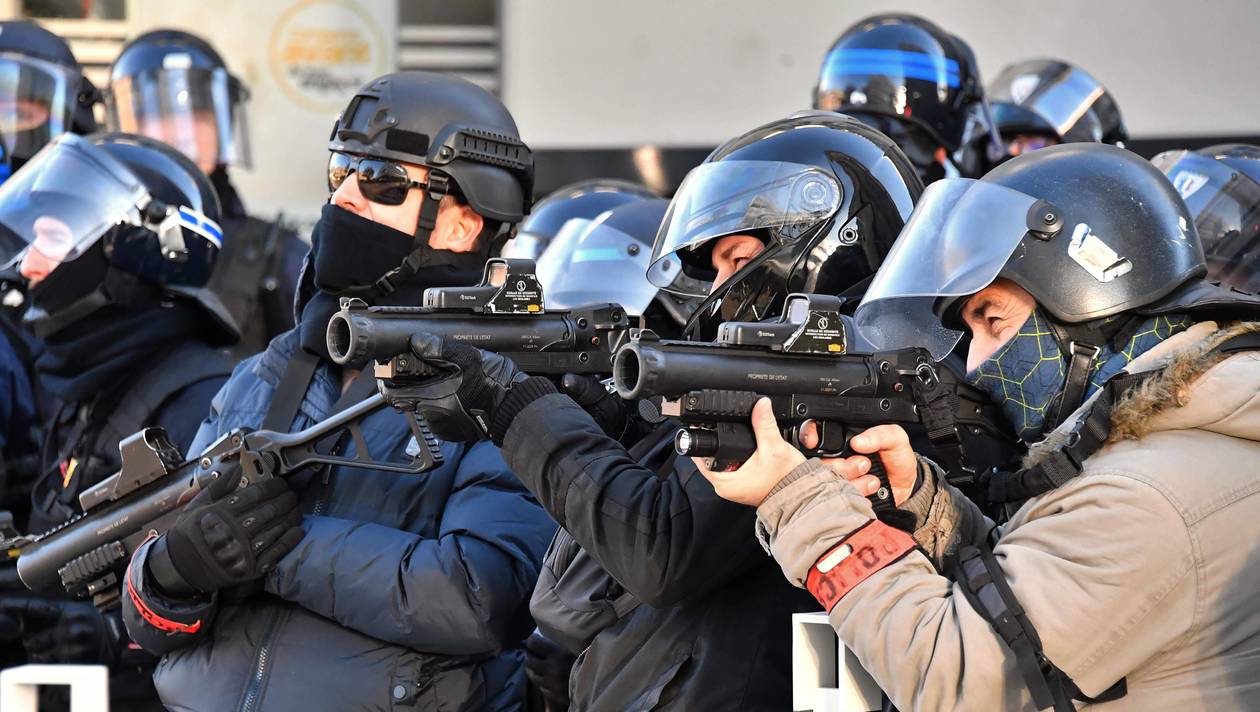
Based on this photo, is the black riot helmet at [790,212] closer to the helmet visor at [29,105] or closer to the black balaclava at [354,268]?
the black balaclava at [354,268]

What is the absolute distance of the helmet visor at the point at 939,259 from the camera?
8.87ft

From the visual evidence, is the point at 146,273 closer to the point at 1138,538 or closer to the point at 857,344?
the point at 857,344

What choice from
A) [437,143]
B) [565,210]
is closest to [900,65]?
[565,210]

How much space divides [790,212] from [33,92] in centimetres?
437

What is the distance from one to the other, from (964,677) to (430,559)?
1.22 metres

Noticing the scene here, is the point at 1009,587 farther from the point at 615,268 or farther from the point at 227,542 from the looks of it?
the point at 615,268

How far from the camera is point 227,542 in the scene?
10.4 ft

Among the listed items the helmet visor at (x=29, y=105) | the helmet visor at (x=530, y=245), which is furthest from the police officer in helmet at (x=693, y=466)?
the helmet visor at (x=29, y=105)

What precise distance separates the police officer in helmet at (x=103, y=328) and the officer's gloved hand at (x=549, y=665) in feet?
3.70

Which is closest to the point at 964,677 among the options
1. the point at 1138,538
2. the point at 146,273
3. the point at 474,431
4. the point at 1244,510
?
the point at 1138,538

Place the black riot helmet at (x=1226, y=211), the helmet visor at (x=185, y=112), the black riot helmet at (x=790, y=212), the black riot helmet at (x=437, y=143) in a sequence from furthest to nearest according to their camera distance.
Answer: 1. the helmet visor at (x=185, y=112)
2. the black riot helmet at (x=1226, y=211)
3. the black riot helmet at (x=437, y=143)
4. the black riot helmet at (x=790, y=212)

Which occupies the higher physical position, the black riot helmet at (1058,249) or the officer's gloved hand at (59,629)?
the black riot helmet at (1058,249)

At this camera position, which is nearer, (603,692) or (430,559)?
(603,692)

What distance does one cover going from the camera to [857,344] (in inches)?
115
